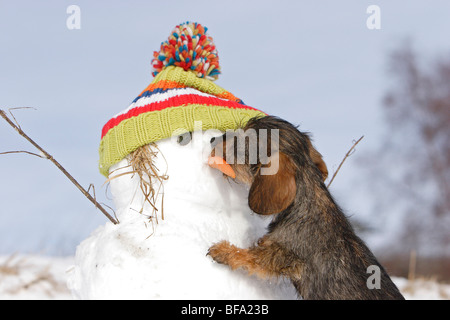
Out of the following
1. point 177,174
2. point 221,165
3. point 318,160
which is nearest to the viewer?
point 221,165

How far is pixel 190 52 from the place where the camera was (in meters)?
2.97

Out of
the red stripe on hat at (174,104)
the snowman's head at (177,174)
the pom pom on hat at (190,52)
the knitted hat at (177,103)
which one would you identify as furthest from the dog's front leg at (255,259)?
the pom pom on hat at (190,52)

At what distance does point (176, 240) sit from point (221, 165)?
49 centimetres

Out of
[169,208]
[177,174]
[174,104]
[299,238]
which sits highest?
[174,104]

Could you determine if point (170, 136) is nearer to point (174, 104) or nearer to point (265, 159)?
point (174, 104)

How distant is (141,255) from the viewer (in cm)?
236

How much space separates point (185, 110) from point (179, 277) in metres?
0.96

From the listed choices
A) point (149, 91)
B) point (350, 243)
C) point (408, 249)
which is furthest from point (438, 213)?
point (149, 91)

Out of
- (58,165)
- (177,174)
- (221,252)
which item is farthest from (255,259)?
(58,165)

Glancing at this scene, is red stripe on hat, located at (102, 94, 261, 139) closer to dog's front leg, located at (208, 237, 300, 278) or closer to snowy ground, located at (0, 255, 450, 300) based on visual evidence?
dog's front leg, located at (208, 237, 300, 278)

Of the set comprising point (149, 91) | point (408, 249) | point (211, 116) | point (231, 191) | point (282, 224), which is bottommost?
point (408, 249)

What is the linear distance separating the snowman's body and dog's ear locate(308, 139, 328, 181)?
493 millimetres

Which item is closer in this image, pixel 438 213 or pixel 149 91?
pixel 149 91
